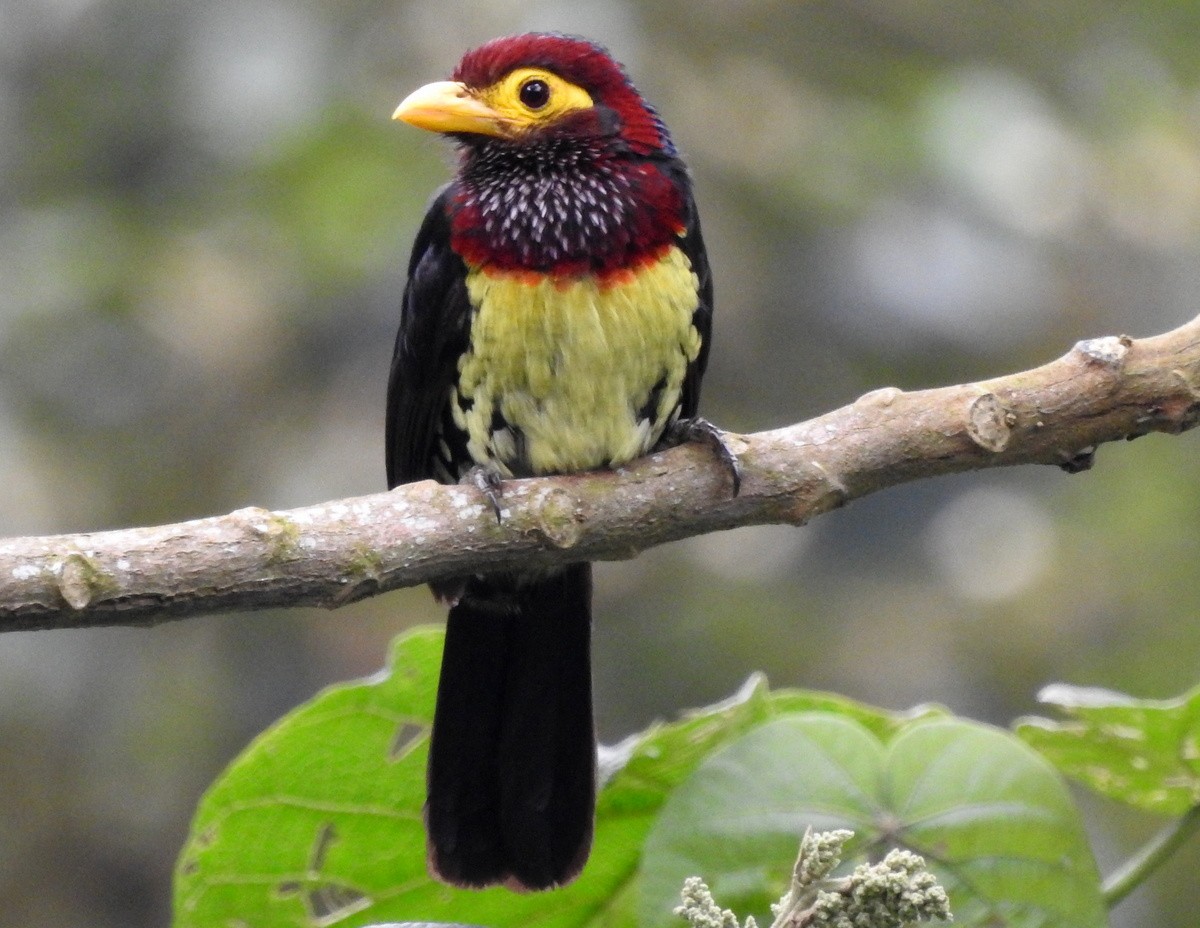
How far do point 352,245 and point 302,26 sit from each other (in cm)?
63

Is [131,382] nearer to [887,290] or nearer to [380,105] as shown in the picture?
[380,105]

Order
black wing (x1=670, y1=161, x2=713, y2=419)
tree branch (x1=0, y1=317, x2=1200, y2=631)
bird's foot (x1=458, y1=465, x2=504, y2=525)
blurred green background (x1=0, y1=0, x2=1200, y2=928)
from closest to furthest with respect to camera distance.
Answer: tree branch (x1=0, y1=317, x2=1200, y2=631)
bird's foot (x1=458, y1=465, x2=504, y2=525)
black wing (x1=670, y1=161, x2=713, y2=419)
blurred green background (x1=0, y1=0, x2=1200, y2=928)

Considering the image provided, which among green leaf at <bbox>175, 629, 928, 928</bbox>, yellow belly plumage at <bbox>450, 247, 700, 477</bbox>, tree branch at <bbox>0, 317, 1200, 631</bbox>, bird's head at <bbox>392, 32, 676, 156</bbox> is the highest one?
bird's head at <bbox>392, 32, 676, 156</bbox>

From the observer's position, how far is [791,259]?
5.11m

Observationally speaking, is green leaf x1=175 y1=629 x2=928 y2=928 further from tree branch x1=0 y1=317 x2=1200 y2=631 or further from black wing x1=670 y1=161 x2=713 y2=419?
black wing x1=670 y1=161 x2=713 y2=419

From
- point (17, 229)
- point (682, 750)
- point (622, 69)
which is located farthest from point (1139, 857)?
point (17, 229)

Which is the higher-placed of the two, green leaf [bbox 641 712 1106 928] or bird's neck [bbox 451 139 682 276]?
bird's neck [bbox 451 139 682 276]

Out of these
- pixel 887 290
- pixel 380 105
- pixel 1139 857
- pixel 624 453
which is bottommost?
pixel 1139 857

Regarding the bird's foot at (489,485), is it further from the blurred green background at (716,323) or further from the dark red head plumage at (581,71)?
the blurred green background at (716,323)

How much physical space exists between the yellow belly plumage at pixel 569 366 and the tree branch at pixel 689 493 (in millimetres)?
249

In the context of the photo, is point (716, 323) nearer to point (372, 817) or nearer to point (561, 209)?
point (561, 209)

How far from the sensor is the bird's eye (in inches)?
119

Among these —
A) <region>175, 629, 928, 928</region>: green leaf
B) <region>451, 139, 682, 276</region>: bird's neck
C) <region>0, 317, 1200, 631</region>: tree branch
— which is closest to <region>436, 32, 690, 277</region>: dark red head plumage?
<region>451, 139, 682, 276</region>: bird's neck

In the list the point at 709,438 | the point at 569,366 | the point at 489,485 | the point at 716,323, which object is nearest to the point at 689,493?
the point at 709,438
